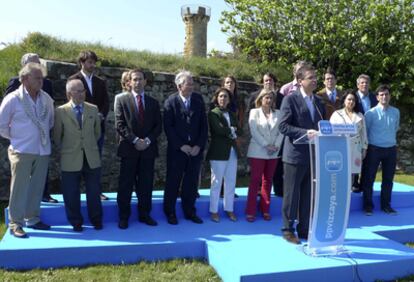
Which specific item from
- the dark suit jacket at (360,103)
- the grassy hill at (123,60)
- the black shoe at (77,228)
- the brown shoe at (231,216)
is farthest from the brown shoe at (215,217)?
the grassy hill at (123,60)

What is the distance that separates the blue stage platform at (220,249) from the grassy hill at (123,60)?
3539 mm

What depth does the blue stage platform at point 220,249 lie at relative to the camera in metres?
3.74

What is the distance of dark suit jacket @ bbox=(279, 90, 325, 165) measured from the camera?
432cm

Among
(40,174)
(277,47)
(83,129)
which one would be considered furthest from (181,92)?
(277,47)

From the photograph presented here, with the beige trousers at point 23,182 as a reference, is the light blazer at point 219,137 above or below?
above

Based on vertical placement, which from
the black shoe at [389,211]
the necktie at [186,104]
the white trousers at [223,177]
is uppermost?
the necktie at [186,104]

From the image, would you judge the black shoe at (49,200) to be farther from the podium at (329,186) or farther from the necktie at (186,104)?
the podium at (329,186)

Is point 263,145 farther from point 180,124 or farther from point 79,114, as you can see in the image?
point 79,114

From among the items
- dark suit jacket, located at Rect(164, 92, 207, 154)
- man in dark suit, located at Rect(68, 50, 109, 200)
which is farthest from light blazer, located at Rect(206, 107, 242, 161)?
man in dark suit, located at Rect(68, 50, 109, 200)

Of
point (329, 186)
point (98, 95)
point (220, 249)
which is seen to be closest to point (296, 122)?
point (329, 186)

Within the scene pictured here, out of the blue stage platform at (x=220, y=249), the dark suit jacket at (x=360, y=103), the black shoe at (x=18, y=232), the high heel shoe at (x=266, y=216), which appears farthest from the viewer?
the dark suit jacket at (x=360, y=103)

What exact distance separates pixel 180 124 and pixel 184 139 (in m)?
0.19

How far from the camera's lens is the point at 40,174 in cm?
447

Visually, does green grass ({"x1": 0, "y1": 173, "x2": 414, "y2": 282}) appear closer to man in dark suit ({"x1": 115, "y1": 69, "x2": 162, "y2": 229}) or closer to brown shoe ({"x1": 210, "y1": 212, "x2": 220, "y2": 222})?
man in dark suit ({"x1": 115, "y1": 69, "x2": 162, "y2": 229})
